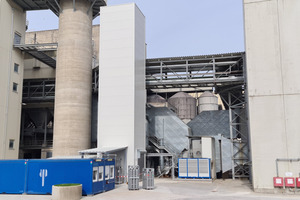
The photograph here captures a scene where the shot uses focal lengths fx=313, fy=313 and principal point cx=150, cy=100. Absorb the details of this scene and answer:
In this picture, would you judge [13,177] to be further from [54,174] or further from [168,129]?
[168,129]

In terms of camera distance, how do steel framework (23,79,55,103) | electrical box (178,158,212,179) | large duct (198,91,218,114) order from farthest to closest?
large duct (198,91,218,114) < steel framework (23,79,55,103) < electrical box (178,158,212,179)

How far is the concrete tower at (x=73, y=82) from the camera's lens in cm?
2911

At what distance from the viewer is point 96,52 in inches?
1722

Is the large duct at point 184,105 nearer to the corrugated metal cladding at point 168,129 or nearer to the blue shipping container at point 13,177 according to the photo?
the corrugated metal cladding at point 168,129

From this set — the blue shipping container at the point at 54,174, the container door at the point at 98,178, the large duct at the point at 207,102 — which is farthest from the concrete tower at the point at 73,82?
the large duct at the point at 207,102

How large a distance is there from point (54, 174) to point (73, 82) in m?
13.1

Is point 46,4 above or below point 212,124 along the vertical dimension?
above

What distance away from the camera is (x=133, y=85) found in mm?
26844

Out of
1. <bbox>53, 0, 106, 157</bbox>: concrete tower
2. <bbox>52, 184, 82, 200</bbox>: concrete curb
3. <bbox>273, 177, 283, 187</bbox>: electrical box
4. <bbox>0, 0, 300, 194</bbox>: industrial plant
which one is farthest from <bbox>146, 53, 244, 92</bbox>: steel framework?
<bbox>52, 184, 82, 200</bbox>: concrete curb

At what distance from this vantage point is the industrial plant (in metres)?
20.3

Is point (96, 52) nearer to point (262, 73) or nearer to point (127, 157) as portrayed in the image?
point (127, 157)

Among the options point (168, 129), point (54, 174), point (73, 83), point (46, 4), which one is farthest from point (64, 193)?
point (46, 4)

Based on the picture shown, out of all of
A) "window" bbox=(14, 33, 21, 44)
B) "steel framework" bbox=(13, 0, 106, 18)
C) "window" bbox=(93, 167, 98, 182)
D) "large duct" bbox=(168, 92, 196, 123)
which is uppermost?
"steel framework" bbox=(13, 0, 106, 18)

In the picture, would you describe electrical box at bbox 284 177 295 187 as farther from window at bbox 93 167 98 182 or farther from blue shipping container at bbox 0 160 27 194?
blue shipping container at bbox 0 160 27 194
